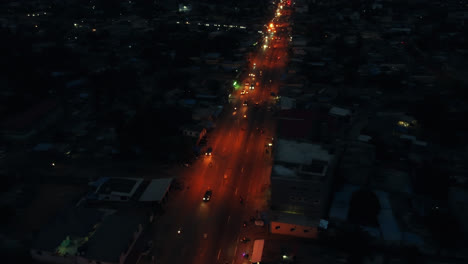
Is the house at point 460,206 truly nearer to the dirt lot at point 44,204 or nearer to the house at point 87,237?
the house at point 87,237

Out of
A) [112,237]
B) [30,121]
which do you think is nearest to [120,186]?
[112,237]

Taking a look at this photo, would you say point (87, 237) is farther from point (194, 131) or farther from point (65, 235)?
point (194, 131)

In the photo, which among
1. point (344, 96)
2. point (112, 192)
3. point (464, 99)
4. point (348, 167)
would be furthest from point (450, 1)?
point (112, 192)

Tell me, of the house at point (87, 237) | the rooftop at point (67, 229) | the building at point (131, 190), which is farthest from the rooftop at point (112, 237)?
the building at point (131, 190)

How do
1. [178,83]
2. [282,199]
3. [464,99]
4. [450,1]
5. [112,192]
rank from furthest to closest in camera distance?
1. [450,1]
2. [178,83]
3. [464,99]
4. [112,192]
5. [282,199]

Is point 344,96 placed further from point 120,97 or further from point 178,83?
point 120,97
